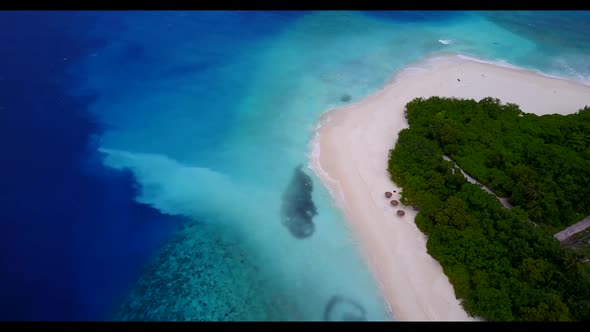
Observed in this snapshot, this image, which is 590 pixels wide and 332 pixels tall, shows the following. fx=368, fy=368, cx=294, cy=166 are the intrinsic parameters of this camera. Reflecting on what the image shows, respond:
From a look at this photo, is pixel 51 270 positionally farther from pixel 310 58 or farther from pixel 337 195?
pixel 310 58

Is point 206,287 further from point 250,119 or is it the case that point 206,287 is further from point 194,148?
point 250,119

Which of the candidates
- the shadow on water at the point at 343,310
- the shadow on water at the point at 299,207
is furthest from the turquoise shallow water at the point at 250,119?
the shadow on water at the point at 299,207

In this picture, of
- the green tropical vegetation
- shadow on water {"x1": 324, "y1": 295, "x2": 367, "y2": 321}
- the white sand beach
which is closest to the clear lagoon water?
shadow on water {"x1": 324, "y1": 295, "x2": 367, "y2": 321}

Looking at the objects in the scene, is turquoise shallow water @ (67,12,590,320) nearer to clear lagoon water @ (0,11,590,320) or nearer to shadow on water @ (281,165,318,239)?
clear lagoon water @ (0,11,590,320)

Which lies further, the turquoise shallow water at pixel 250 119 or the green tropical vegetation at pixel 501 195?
the turquoise shallow water at pixel 250 119

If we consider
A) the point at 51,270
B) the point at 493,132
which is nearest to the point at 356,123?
the point at 493,132

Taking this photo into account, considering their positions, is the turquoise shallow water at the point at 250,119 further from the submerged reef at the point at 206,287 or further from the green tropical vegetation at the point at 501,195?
the green tropical vegetation at the point at 501,195
